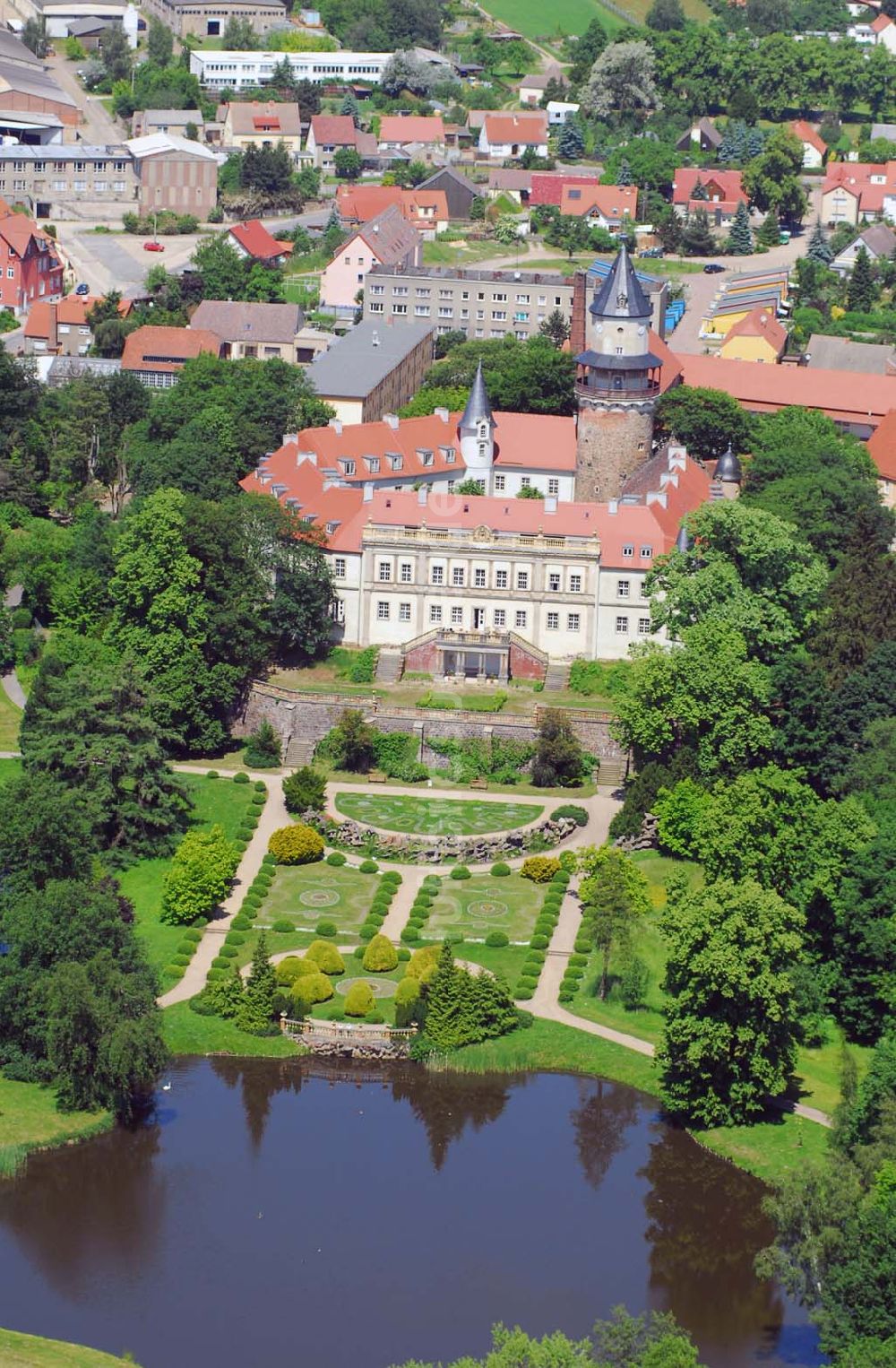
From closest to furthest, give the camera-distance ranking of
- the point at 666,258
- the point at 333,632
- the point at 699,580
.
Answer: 1. the point at 699,580
2. the point at 333,632
3. the point at 666,258

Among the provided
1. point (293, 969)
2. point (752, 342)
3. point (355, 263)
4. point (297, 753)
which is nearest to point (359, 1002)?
point (293, 969)

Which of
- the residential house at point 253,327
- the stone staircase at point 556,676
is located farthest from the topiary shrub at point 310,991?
the residential house at point 253,327

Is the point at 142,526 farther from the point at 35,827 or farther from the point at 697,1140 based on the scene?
the point at 697,1140

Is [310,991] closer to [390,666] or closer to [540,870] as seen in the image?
[540,870]

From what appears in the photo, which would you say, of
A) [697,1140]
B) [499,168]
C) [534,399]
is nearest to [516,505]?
[534,399]

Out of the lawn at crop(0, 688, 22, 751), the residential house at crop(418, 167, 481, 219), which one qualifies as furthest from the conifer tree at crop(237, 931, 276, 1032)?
the residential house at crop(418, 167, 481, 219)
